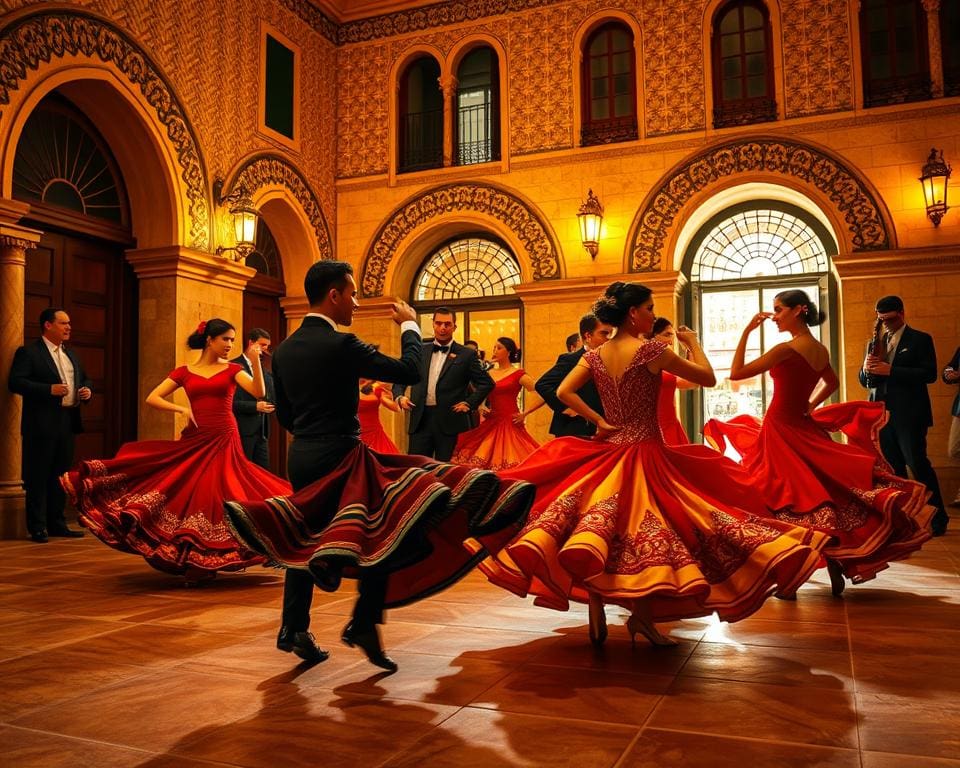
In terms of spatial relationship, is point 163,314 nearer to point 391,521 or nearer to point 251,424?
point 251,424

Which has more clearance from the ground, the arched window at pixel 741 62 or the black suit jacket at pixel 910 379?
the arched window at pixel 741 62

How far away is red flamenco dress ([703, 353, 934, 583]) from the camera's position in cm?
405

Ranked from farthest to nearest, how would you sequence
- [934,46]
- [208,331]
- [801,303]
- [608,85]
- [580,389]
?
[608,85] < [934,46] < [580,389] < [208,331] < [801,303]

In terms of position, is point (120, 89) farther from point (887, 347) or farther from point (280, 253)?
point (887, 347)

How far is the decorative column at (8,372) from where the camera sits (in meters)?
7.09

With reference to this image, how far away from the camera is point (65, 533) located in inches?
287

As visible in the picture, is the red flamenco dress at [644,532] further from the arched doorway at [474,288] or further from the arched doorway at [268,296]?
the arched doorway at [268,296]

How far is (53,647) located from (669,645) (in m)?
2.39

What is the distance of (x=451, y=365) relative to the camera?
6.51 meters

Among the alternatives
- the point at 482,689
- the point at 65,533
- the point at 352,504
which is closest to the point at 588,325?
the point at 352,504

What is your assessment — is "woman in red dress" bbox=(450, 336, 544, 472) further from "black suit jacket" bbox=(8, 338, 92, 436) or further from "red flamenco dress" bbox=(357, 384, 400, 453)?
"black suit jacket" bbox=(8, 338, 92, 436)

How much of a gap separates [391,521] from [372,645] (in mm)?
496

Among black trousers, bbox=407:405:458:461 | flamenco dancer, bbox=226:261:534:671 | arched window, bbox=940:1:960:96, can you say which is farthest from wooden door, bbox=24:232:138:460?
arched window, bbox=940:1:960:96

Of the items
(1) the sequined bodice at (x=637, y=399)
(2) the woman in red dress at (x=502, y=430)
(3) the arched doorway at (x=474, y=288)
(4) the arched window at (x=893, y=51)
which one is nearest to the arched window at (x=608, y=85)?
(3) the arched doorway at (x=474, y=288)
